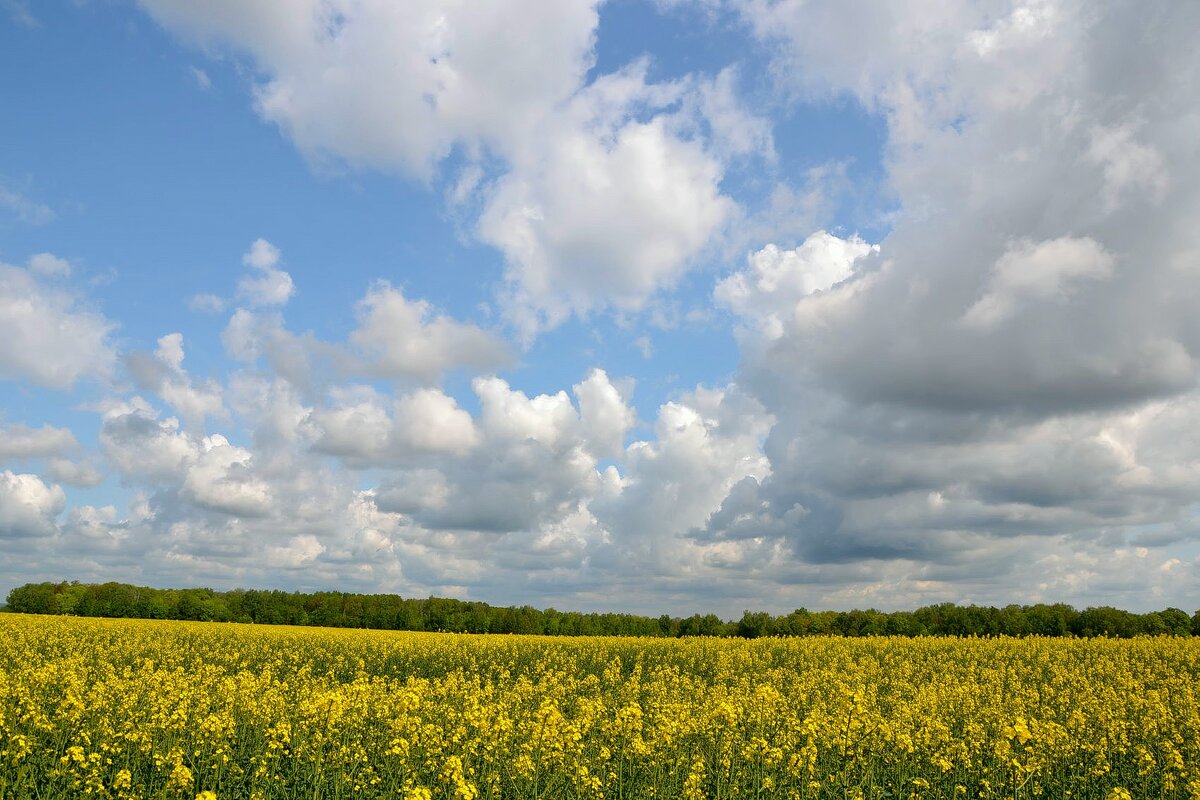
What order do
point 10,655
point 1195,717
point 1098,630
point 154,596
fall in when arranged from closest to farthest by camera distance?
point 1195,717 → point 10,655 → point 1098,630 → point 154,596

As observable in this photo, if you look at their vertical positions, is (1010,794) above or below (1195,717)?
below

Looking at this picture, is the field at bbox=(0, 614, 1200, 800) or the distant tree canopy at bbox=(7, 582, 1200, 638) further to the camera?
the distant tree canopy at bbox=(7, 582, 1200, 638)

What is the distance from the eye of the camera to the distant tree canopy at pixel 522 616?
182ft

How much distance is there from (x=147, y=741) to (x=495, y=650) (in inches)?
976

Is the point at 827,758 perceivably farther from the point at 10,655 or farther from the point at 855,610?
the point at 855,610

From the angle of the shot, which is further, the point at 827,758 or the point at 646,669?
the point at 646,669

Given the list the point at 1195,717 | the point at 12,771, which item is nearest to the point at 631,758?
the point at 12,771

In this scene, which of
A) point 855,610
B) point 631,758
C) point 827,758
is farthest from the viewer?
point 855,610

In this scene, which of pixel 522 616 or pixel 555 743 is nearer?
pixel 555 743

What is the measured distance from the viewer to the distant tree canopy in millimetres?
55500

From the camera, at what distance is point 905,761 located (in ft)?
44.7

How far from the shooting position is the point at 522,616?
80.1 meters

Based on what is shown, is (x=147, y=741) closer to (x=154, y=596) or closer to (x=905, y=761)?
(x=905, y=761)

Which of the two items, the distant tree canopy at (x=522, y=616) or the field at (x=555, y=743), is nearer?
the field at (x=555, y=743)
